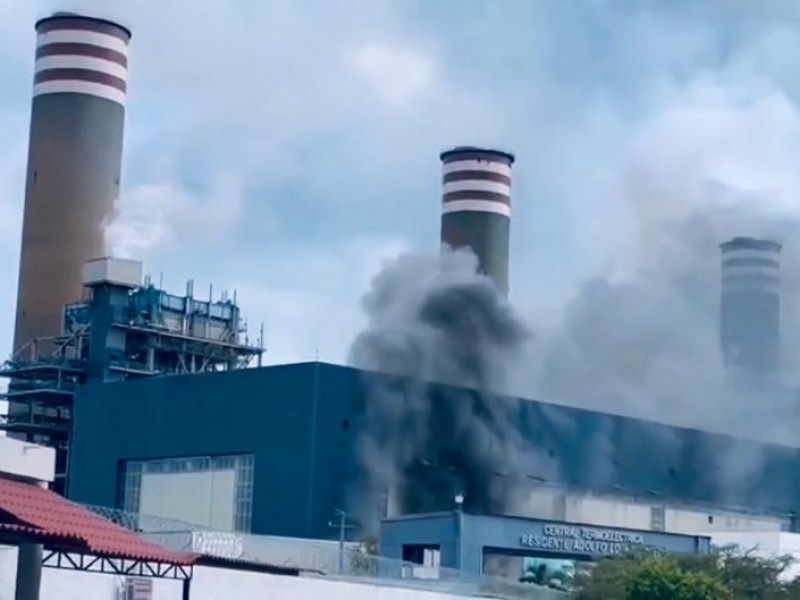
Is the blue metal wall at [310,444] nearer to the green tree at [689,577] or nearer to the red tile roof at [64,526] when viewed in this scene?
the green tree at [689,577]

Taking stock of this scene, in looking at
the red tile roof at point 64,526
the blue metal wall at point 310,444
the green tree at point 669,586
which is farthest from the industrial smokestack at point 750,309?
the red tile roof at point 64,526

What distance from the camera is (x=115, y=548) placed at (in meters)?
17.9

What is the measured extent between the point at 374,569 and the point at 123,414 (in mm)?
18190

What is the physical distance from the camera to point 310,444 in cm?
5116

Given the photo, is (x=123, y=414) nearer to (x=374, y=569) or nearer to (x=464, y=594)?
(x=374, y=569)

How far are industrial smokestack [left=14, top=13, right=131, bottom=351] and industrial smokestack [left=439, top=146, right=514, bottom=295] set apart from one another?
14878 mm

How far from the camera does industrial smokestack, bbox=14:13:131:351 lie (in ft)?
203

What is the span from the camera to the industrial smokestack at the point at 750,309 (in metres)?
71.3

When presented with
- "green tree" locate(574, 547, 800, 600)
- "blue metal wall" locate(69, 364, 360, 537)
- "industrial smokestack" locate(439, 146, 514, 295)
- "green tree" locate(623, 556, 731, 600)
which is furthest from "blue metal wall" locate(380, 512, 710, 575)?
"industrial smokestack" locate(439, 146, 514, 295)

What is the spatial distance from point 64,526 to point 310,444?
33.7 m

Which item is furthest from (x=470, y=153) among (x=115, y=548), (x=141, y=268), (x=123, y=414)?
(x=115, y=548)

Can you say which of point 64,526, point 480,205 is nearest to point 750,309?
point 480,205

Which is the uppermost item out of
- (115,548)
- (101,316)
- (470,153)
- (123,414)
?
(470,153)

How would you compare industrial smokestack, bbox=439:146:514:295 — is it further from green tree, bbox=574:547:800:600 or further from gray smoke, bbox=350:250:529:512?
green tree, bbox=574:547:800:600
